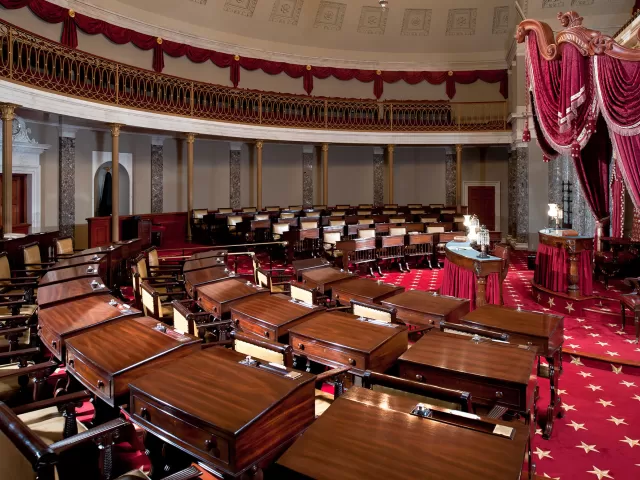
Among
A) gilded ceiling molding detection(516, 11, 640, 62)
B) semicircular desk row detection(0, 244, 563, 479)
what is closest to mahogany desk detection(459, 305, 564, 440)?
semicircular desk row detection(0, 244, 563, 479)

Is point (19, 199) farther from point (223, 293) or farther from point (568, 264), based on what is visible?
point (568, 264)

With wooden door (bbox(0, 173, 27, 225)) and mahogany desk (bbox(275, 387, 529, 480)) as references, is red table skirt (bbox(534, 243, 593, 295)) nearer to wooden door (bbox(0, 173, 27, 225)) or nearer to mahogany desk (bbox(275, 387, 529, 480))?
mahogany desk (bbox(275, 387, 529, 480))

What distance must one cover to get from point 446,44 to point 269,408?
1947cm

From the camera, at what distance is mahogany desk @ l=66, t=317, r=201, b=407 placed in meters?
2.57

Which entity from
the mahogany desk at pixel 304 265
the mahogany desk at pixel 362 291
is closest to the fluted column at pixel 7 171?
the mahogany desk at pixel 304 265

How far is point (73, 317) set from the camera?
3.49m

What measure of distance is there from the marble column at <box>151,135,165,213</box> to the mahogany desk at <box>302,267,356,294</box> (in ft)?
37.1

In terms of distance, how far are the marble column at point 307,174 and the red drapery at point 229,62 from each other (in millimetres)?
2258

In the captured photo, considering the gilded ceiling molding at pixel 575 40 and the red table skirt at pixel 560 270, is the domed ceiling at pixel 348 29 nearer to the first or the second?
the gilded ceiling molding at pixel 575 40

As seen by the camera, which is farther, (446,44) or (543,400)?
(446,44)

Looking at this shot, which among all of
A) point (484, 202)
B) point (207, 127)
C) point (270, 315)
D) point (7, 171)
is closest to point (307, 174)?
point (207, 127)

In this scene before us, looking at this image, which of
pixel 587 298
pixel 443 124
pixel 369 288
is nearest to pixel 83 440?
pixel 369 288

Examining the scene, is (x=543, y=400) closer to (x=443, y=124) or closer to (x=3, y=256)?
(x=3, y=256)

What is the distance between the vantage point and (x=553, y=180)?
1408 cm
